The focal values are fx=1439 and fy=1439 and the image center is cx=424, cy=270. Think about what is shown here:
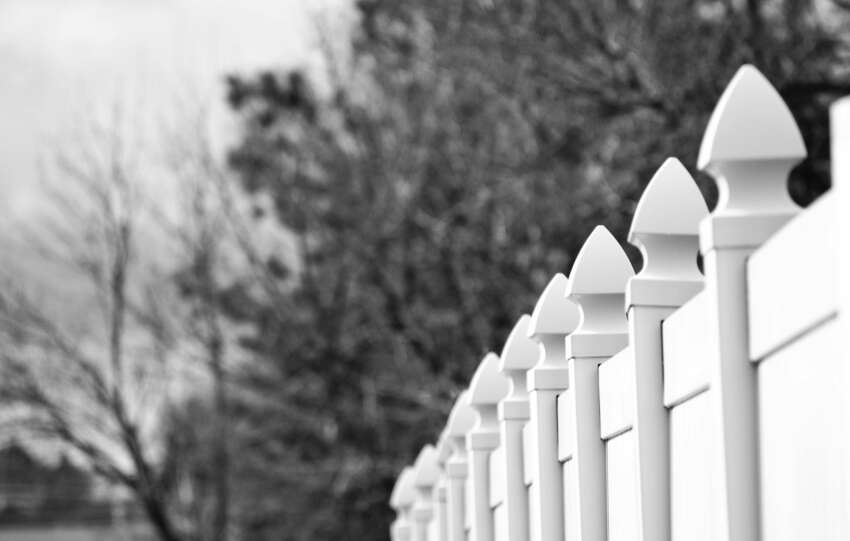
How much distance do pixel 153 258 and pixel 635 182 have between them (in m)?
9.07

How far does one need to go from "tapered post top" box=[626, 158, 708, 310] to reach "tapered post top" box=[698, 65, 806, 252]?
1.34 ft

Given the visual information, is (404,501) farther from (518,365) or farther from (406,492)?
(518,365)

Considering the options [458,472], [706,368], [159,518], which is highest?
[159,518]

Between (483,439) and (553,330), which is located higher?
(553,330)

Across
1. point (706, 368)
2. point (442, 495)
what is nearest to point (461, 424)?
point (442, 495)

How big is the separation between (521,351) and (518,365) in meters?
0.04

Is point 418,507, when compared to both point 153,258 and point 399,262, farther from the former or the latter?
point 153,258

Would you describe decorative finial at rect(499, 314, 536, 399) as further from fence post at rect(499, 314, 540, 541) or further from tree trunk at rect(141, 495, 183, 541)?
tree trunk at rect(141, 495, 183, 541)

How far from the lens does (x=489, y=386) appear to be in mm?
4160

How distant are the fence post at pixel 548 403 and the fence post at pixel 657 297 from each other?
74 cm

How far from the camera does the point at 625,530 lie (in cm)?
273

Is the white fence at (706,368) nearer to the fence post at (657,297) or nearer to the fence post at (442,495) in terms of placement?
Answer: the fence post at (657,297)

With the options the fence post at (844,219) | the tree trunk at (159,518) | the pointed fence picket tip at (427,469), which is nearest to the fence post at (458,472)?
the pointed fence picket tip at (427,469)

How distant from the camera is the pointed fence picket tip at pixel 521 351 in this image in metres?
3.63
